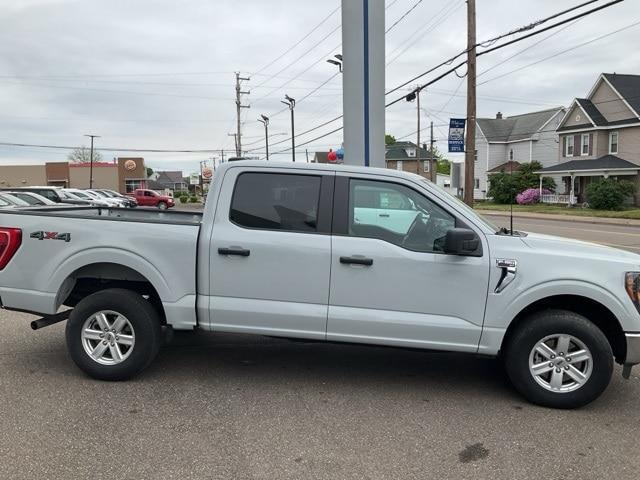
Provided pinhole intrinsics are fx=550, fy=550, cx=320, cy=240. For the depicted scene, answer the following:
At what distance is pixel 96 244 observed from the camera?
457cm

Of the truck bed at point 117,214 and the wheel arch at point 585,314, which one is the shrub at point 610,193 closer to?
the wheel arch at point 585,314

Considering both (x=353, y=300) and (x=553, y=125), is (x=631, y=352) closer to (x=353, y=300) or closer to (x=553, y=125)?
(x=353, y=300)

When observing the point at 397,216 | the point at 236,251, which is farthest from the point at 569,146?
the point at 236,251

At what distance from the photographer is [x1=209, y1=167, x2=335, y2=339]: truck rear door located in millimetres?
4363

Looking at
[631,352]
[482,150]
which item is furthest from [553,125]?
[631,352]

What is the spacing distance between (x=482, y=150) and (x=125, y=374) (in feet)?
176

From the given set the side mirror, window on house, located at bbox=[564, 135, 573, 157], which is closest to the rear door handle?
the side mirror

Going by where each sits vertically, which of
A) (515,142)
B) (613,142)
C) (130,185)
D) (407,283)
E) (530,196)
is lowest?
(407,283)

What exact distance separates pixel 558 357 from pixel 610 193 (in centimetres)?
3470

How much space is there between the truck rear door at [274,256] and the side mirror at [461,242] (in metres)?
0.92

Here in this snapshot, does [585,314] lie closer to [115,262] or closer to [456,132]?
[115,262]

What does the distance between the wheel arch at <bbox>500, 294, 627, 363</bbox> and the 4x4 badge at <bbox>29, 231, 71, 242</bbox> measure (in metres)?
3.69

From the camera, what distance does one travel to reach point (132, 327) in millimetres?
4570

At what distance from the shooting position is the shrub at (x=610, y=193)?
3459cm
